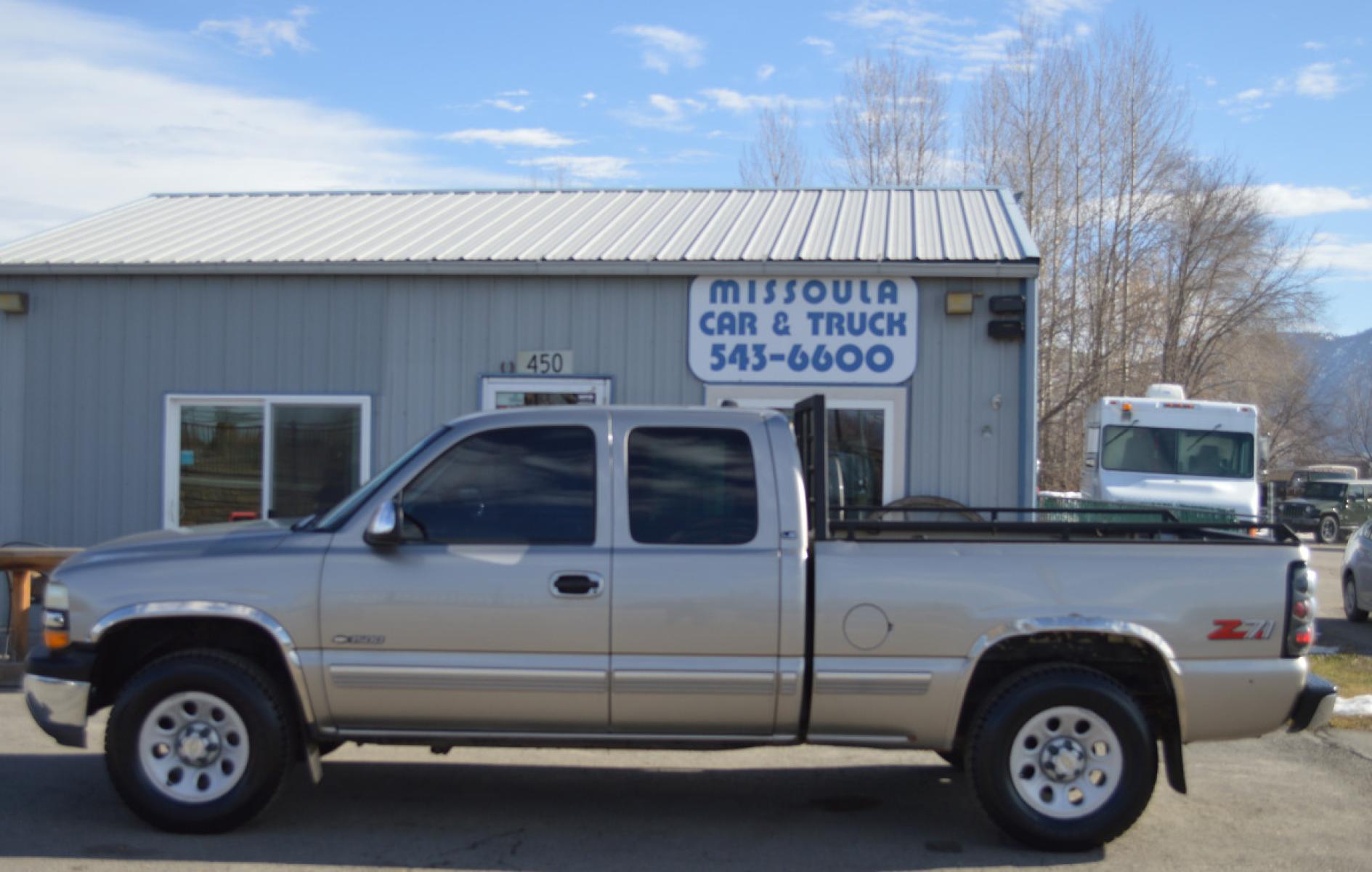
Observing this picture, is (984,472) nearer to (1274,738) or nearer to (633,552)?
(1274,738)

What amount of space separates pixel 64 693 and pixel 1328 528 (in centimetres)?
3651

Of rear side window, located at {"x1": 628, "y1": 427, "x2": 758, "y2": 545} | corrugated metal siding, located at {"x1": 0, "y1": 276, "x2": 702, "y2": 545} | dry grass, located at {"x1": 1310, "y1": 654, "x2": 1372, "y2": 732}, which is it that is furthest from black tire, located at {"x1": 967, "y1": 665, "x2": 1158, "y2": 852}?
corrugated metal siding, located at {"x1": 0, "y1": 276, "x2": 702, "y2": 545}

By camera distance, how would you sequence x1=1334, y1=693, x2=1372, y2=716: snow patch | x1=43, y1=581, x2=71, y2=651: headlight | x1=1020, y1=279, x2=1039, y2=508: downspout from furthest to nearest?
x1=1020, y1=279, x2=1039, y2=508: downspout → x1=1334, y1=693, x2=1372, y2=716: snow patch → x1=43, y1=581, x2=71, y2=651: headlight

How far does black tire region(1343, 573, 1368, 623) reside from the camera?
48.1 ft

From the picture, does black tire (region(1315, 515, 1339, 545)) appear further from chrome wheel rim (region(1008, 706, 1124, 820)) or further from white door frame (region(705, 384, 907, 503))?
chrome wheel rim (region(1008, 706, 1124, 820))

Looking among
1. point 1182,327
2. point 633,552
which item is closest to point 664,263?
point 633,552

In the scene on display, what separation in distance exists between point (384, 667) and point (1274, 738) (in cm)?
575

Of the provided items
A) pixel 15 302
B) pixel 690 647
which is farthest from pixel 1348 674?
pixel 15 302

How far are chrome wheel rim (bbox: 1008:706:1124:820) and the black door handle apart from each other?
195 cm

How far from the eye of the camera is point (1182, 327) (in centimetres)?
3669

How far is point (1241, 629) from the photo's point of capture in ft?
17.7

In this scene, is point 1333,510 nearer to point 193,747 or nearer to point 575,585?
point 575,585

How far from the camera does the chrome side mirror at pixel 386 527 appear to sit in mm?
5309

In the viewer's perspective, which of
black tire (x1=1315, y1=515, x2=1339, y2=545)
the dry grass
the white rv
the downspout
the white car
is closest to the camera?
the dry grass
